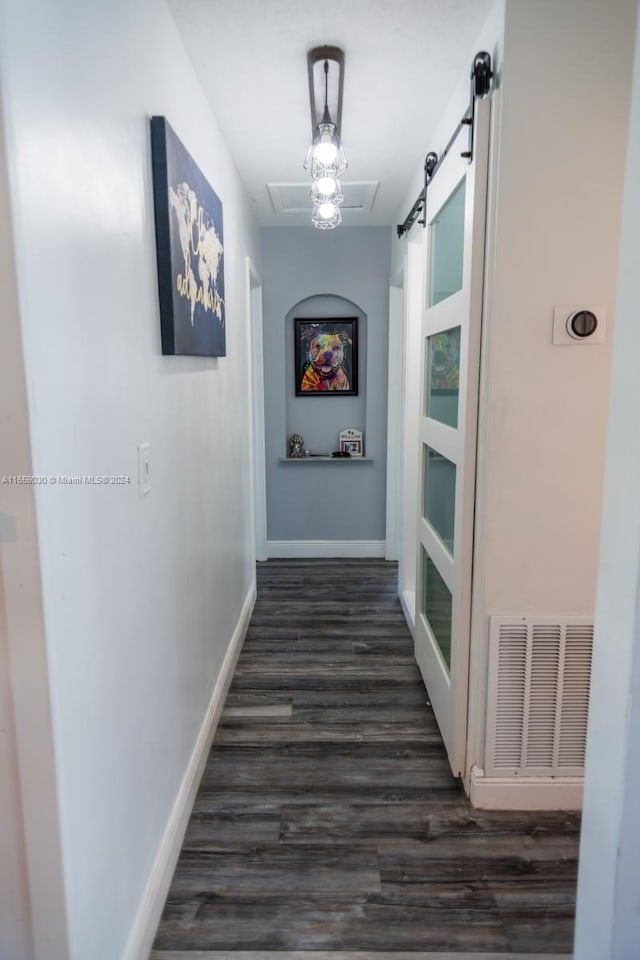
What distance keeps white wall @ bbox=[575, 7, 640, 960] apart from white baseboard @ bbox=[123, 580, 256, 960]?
998 mm

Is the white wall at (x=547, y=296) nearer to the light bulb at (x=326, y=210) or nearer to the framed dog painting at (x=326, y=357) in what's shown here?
the light bulb at (x=326, y=210)

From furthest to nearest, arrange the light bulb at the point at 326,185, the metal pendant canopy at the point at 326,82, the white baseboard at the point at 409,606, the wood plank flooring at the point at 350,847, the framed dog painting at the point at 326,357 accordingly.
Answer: the framed dog painting at the point at 326,357, the white baseboard at the point at 409,606, the light bulb at the point at 326,185, the metal pendant canopy at the point at 326,82, the wood plank flooring at the point at 350,847

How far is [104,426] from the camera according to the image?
45.6 inches

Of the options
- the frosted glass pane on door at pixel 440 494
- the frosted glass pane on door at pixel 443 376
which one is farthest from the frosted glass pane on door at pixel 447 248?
the frosted glass pane on door at pixel 440 494

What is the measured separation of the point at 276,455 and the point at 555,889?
322cm

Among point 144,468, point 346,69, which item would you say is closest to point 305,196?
point 346,69

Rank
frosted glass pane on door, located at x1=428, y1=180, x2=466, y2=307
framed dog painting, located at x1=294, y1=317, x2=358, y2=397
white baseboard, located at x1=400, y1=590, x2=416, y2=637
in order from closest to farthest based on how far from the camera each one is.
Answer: frosted glass pane on door, located at x1=428, y1=180, x2=466, y2=307, white baseboard, located at x1=400, y1=590, x2=416, y2=637, framed dog painting, located at x1=294, y1=317, x2=358, y2=397

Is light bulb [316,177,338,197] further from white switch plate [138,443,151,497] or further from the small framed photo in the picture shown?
the small framed photo

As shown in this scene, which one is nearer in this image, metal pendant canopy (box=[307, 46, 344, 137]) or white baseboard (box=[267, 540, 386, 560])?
metal pendant canopy (box=[307, 46, 344, 137])

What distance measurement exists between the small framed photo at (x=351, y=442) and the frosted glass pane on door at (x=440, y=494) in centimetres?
174

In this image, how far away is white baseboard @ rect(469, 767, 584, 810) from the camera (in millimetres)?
1923

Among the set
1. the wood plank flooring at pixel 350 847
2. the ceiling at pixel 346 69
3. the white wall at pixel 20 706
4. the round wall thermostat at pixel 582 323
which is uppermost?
the ceiling at pixel 346 69

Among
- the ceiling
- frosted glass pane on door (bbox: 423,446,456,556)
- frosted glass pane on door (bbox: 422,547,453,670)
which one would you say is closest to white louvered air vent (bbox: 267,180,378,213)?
the ceiling

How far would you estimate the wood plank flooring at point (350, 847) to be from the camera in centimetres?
147
